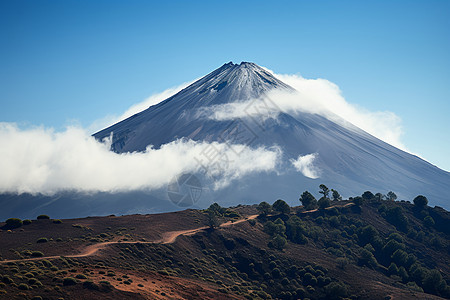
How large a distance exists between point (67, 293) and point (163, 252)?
28719mm

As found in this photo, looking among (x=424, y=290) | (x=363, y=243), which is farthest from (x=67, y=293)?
(x=363, y=243)

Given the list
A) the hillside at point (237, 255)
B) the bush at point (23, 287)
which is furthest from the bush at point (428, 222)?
the bush at point (23, 287)

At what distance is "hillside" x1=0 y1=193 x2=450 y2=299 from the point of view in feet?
169

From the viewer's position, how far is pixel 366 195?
138500 mm

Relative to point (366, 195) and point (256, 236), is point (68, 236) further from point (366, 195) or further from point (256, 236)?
A: point (366, 195)

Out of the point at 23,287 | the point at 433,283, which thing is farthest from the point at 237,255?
the point at 23,287

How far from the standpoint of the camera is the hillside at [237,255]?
51.6 metres

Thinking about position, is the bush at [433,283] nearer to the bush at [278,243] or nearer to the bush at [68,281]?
the bush at [278,243]

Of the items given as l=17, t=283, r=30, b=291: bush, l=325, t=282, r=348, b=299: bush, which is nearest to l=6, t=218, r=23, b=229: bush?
l=17, t=283, r=30, b=291: bush

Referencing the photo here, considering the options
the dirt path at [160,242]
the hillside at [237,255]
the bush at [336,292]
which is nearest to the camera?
the hillside at [237,255]

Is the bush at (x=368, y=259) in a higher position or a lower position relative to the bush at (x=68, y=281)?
higher

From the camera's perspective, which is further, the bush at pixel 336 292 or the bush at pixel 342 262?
the bush at pixel 342 262

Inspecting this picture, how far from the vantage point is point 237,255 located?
275ft

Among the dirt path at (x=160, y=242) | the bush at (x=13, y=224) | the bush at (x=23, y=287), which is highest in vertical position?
the bush at (x=23, y=287)
